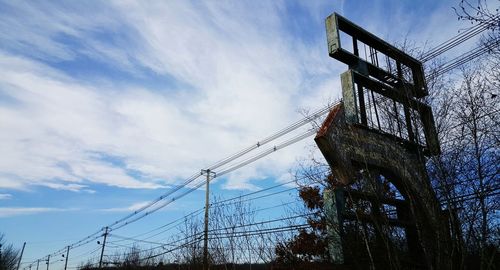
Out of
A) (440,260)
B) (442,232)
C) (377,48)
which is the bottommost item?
(440,260)

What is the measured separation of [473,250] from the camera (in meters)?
6.55

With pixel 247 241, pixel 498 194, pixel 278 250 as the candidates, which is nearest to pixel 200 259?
pixel 247 241

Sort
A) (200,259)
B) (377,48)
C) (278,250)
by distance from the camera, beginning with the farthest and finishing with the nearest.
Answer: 1. (200,259)
2. (278,250)
3. (377,48)

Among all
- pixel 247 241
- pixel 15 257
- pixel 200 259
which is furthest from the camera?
pixel 15 257

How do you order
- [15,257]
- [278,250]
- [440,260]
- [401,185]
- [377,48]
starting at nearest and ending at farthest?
[440,260] → [401,185] → [377,48] → [278,250] → [15,257]

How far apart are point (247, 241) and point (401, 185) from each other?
18.4ft

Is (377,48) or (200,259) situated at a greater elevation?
(377,48)

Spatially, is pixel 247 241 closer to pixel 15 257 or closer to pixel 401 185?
pixel 401 185

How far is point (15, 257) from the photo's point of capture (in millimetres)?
84500

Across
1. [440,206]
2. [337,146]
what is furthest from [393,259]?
[337,146]

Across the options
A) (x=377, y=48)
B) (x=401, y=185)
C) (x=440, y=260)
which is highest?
(x=377, y=48)

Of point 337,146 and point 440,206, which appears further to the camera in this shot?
point 440,206

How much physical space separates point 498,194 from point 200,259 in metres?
13.6

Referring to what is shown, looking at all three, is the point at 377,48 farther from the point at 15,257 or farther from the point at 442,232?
the point at 15,257
